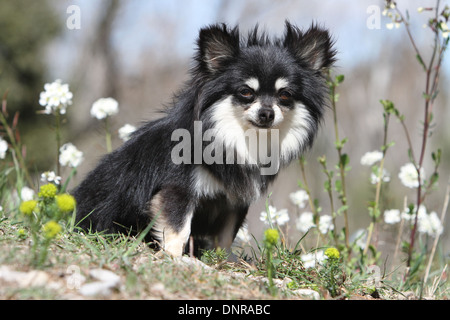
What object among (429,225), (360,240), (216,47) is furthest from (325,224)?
(216,47)

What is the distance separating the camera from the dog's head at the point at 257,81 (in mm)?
3459

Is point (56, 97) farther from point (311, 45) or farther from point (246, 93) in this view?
point (311, 45)

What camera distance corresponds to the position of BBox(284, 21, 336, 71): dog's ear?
3725mm

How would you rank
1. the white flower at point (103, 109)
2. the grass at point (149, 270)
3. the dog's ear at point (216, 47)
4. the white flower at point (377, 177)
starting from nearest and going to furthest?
the grass at point (149, 270), the dog's ear at point (216, 47), the white flower at point (377, 177), the white flower at point (103, 109)

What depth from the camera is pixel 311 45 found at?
3.74 m

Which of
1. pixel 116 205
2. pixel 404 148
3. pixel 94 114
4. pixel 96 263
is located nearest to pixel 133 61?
pixel 404 148

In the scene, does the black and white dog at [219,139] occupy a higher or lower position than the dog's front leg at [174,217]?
higher

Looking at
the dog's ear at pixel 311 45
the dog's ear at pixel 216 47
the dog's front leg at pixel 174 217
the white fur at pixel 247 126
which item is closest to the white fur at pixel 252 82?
the white fur at pixel 247 126

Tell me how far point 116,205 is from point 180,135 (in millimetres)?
777

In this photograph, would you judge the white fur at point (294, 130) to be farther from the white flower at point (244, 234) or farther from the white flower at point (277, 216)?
the white flower at point (244, 234)

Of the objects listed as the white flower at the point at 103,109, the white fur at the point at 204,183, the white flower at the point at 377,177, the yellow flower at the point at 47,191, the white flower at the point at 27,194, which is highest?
the white flower at the point at 103,109

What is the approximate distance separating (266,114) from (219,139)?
0.38m

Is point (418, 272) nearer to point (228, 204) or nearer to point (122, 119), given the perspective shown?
point (228, 204)
